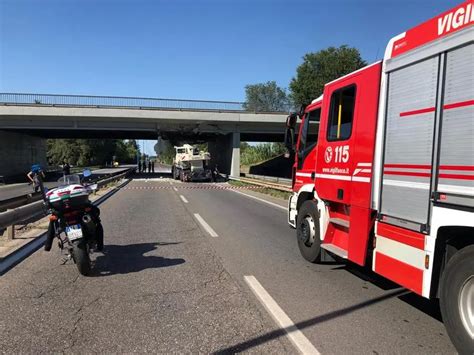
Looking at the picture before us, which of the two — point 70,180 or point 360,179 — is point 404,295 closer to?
point 360,179

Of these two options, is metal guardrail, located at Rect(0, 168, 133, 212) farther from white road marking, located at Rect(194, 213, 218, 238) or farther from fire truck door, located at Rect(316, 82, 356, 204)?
fire truck door, located at Rect(316, 82, 356, 204)

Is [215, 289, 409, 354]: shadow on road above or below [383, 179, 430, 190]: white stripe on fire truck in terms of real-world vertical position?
below

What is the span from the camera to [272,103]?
111312 millimetres

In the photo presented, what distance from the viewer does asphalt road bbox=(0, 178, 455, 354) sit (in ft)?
12.8

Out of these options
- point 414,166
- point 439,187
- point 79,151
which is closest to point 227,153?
point 414,166

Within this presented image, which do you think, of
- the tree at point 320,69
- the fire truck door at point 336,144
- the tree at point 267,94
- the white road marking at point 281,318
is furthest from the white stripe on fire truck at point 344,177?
the tree at point 267,94

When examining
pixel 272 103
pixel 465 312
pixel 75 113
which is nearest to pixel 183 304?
pixel 465 312

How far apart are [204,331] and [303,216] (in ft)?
Result: 11.3

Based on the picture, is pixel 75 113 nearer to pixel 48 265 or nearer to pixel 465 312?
pixel 48 265

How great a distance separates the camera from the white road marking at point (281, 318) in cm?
381

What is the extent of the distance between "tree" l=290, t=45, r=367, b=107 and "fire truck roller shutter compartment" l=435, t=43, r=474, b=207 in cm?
5729

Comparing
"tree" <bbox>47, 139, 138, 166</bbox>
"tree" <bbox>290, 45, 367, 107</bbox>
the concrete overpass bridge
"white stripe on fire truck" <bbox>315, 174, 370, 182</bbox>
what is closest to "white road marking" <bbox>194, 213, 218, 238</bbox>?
"white stripe on fire truck" <bbox>315, 174, 370, 182</bbox>

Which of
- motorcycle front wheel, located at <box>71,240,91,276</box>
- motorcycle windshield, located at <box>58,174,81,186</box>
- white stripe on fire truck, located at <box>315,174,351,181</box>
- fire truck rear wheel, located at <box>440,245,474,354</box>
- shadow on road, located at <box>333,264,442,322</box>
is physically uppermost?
white stripe on fire truck, located at <box>315,174,351,181</box>

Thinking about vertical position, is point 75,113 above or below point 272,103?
below
